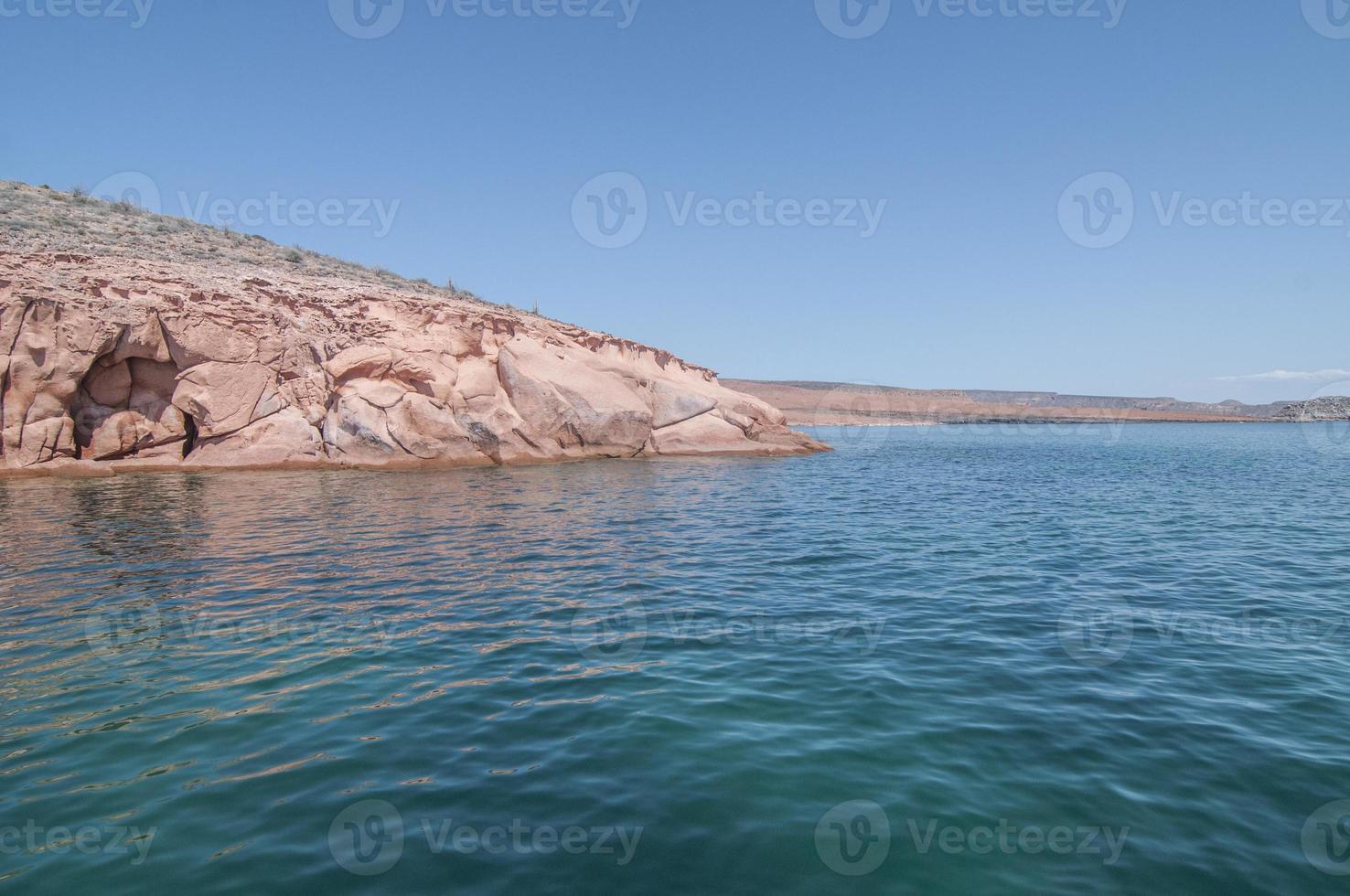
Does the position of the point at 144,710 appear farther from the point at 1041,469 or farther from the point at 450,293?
the point at 450,293

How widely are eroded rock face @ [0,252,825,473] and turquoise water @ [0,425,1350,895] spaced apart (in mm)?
16311

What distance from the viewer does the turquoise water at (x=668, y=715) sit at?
15.0ft

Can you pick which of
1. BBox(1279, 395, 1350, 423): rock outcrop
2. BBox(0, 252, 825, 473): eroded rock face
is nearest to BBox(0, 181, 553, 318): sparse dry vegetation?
BBox(0, 252, 825, 473): eroded rock face

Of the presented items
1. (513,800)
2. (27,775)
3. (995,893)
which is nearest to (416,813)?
(513,800)
